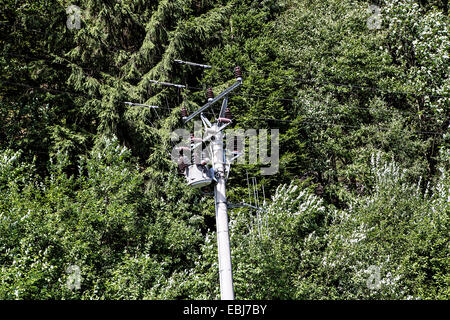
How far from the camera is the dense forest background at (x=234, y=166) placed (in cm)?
1400

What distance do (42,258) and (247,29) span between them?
16984mm

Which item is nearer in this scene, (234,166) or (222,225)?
(222,225)

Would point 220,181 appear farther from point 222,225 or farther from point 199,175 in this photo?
point 222,225

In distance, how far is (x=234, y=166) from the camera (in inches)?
820

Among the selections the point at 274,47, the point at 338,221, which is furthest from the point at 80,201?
the point at 274,47

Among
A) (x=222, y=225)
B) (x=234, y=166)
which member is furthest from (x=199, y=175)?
(x=234, y=166)

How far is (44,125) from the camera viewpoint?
18.6 metres

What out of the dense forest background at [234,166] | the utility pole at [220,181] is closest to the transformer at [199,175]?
the utility pole at [220,181]

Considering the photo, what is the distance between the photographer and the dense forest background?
45.9ft

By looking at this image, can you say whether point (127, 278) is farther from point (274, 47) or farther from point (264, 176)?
point (274, 47)

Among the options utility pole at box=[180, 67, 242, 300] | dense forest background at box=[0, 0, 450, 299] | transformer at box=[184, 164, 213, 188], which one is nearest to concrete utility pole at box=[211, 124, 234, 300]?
utility pole at box=[180, 67, 242, 300]

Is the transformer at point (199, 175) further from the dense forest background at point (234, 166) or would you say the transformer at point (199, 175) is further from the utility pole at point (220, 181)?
the dense forest background at point (234, 166)

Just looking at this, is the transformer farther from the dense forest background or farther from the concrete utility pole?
the dense forest background

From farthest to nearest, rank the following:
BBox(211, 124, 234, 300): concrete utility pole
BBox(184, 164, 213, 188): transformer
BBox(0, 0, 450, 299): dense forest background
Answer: BBox(0, 0, 450, 299): dense forest background < BBox(184, 164, 213, 188): transformer < BBox(211, 124, 234, 300): concrete utility pole
